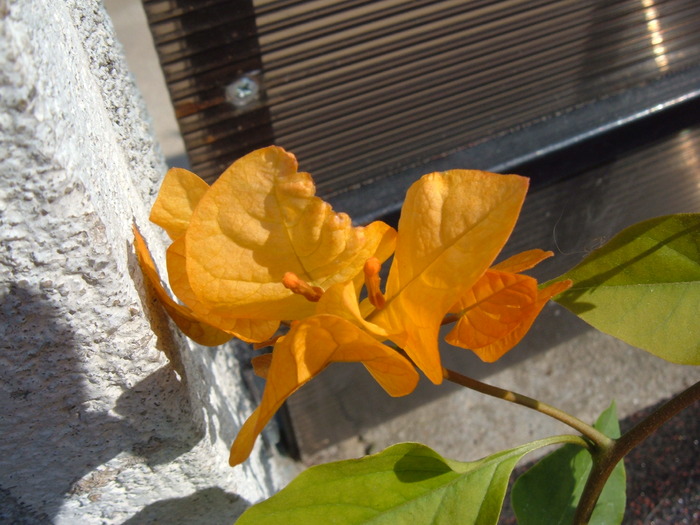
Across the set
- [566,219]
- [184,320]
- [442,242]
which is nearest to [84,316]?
[184,320]

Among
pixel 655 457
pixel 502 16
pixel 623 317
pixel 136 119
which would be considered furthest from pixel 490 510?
pixel 655 457

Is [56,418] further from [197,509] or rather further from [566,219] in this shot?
[566,219]

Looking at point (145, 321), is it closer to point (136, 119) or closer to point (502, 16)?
point (136, 119)

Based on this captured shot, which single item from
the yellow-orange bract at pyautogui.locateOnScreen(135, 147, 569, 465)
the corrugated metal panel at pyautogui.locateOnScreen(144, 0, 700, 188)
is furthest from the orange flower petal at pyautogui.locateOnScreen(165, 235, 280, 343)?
the corrugated metal panel at pyautogui.locateOnScreen(144, 0, 700, 188)

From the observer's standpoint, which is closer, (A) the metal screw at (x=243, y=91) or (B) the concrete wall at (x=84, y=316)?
(B) the concrete wall at (x=84, y=316)

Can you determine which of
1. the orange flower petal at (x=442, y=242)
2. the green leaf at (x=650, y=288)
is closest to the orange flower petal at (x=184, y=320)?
the orange flower petal at (x=442, y=242)

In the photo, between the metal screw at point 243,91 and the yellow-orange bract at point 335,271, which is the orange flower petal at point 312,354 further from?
the metal screw at point 243,91
